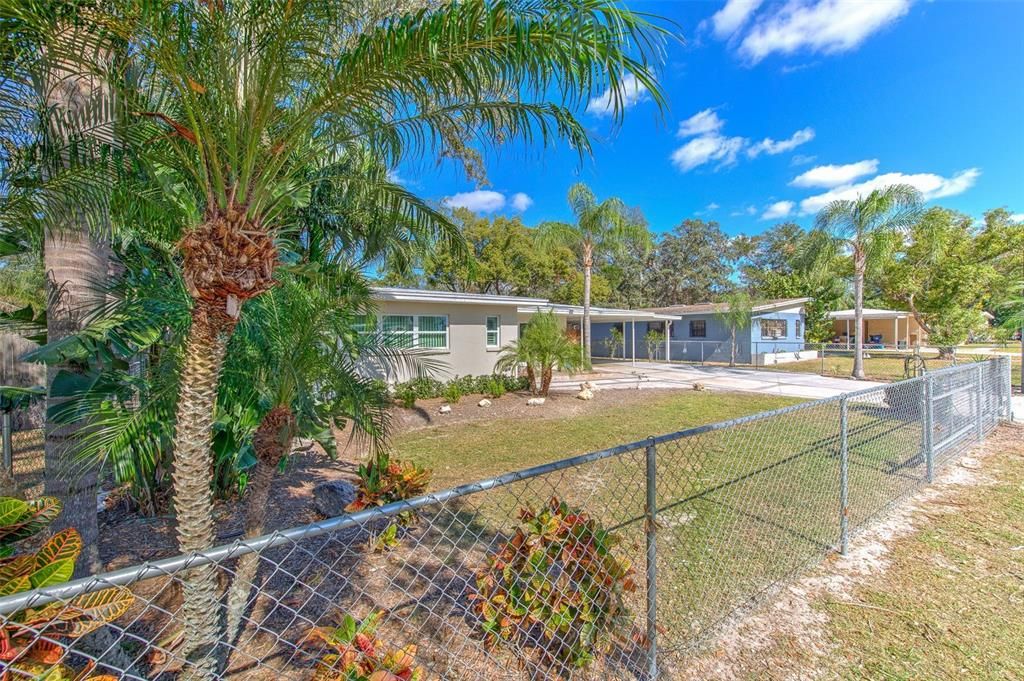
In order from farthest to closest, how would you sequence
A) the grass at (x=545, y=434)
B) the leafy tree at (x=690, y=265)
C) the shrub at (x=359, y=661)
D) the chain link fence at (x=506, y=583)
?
the leafy tree at (x=690, y=265) < the grass at (x=545, y=434) < the shrub at (x=359, y=661) < the chain link fence at (x=506, y=583)

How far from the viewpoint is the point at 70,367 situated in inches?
118

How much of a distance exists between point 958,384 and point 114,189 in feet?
31.0

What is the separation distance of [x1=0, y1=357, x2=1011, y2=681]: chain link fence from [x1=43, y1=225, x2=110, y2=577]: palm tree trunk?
0.61 m

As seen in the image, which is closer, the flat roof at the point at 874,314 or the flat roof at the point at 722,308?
the flat roof at the point at 722,308

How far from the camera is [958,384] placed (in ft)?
19.6

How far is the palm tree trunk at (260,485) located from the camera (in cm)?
269

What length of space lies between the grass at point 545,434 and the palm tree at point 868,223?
7.46m

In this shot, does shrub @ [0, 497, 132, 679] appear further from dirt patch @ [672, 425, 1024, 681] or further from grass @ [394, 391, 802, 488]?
grass @ [394, 391, 802, 488]

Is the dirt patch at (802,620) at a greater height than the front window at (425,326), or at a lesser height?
lesser

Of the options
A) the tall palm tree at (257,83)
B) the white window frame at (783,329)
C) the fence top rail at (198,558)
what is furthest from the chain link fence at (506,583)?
the white window frame at (783,329)

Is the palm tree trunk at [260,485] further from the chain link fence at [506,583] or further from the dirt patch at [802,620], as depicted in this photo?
the dirt patch at [802,620]

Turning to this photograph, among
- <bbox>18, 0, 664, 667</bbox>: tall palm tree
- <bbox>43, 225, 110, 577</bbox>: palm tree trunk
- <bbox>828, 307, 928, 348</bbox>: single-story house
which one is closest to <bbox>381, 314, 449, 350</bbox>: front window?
<bbox>43, 225, 110, 577</bbox>: palm tree trunk

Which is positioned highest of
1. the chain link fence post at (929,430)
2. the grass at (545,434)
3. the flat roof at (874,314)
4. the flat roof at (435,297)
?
the flat roof at (874,314)

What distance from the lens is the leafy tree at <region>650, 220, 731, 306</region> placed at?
39.3m
